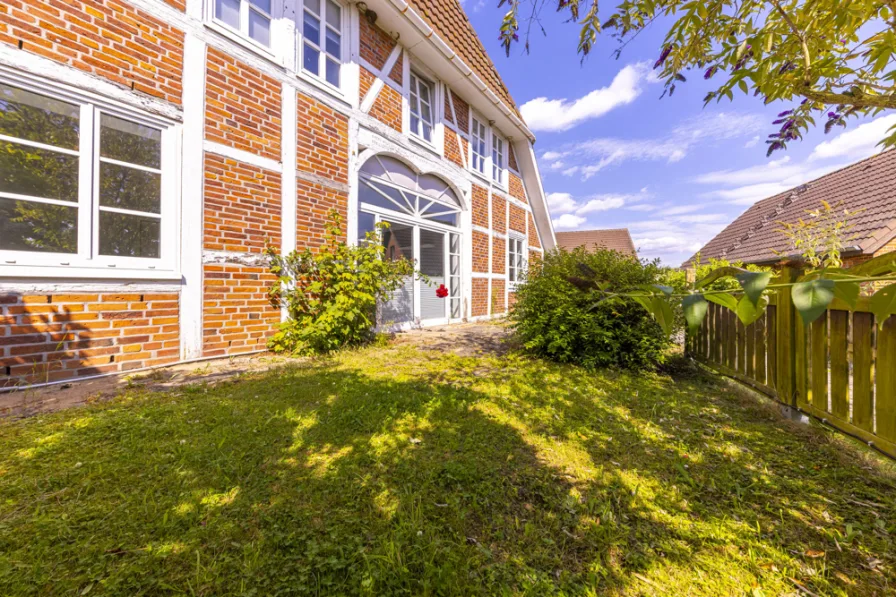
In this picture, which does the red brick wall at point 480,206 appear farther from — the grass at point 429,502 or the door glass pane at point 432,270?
the grass at point 429,502

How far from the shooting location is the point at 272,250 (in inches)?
187

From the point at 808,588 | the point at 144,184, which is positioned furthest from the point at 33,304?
the point at 808,588

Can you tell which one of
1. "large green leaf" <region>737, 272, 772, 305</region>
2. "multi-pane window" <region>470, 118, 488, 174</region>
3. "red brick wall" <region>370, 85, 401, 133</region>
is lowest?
"large green leaf" <region>737, 272, 772, 305</region>

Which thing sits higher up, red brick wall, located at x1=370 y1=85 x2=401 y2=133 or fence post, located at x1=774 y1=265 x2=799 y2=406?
red brick wall, located at x1=370 y1=85 x2=401 y2=133

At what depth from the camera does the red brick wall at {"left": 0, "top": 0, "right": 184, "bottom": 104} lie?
10.2 ft

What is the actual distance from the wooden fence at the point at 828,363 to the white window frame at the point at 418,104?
6465 millimetres

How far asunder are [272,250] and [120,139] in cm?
182

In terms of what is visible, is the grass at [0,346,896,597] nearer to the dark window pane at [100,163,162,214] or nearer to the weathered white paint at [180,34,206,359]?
the weathered white paint at [180,34,206,359]

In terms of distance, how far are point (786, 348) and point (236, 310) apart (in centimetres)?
567

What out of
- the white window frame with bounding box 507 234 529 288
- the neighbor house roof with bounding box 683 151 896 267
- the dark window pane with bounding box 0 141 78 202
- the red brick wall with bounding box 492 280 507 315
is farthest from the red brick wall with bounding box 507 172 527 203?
the dark window pane with bounding box 0 141 78 202

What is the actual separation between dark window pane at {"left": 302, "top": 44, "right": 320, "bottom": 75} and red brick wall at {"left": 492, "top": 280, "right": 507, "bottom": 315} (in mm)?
6610

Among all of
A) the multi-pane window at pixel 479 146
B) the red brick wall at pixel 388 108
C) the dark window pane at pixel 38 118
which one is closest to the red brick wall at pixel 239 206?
the dark window pane at pixel 38 118

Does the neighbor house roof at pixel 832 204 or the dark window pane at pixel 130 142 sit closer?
the dark window pane at pixel 130 142

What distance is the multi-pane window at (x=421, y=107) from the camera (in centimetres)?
738
